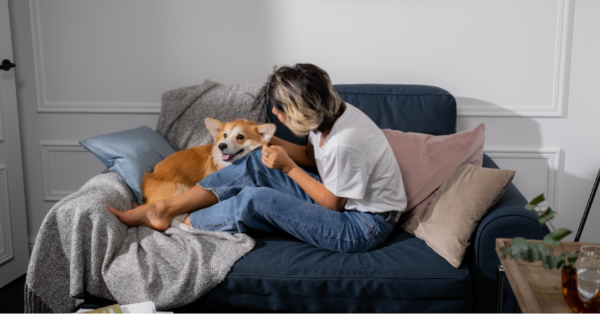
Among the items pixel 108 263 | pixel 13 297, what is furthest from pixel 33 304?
pixel 13 297

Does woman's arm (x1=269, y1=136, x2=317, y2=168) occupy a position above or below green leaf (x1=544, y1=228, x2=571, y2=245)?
below

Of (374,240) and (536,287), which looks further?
(374,240)

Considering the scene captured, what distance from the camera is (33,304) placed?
5.03ft

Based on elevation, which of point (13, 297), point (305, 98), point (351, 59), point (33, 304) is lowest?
point (13, 297)

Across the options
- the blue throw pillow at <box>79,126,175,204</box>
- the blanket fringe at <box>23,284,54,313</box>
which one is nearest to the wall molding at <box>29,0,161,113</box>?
the blue throw pillow at <box>79,126,175,204</box>

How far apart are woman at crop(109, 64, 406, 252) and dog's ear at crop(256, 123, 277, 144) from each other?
0.36 ft

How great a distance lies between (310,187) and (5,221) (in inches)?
65.5

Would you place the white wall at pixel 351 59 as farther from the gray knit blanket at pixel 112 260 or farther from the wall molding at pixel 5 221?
the gray knit blanket at pixel 112 260

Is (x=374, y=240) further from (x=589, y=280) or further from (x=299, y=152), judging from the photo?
(x=589, y=280)

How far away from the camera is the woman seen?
150 centimetres

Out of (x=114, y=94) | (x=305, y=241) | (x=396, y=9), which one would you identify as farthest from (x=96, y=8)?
(x=305, y=241)

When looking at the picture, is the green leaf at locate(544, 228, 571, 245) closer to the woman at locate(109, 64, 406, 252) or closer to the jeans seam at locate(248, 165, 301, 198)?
the woman at locate(109, 64, 406, 252)

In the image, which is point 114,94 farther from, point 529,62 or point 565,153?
point 565,153

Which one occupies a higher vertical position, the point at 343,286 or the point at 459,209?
the point at 459,209
